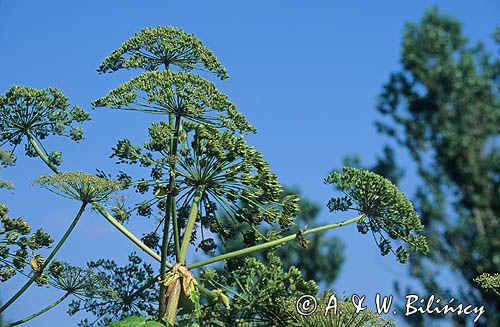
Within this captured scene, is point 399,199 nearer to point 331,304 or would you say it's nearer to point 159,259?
point 331,304

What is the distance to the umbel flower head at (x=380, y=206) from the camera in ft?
44.4

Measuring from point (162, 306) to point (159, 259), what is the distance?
0.68 m

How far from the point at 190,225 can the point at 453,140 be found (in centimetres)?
1407

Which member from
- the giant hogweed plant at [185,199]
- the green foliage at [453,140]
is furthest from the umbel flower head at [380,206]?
the green foliage at [453,140]

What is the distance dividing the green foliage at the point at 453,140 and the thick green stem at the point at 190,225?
12799mm

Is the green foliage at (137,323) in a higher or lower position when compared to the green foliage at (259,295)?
lower

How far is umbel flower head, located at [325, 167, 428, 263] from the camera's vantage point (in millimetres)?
13539

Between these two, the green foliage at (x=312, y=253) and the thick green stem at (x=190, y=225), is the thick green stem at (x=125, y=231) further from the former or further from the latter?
the green foliage at (x=312, y=253)

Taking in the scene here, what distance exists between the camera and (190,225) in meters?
12.6

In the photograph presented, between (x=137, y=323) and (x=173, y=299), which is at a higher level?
(x=173, y=299)

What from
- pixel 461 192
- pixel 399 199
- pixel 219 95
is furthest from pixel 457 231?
pixel 219 95

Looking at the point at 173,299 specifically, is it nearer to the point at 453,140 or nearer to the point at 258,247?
the point at 258,247

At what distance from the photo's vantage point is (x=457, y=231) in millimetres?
24328

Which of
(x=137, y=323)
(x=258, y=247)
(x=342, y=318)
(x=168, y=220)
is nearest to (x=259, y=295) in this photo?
(x=258, y=247)
